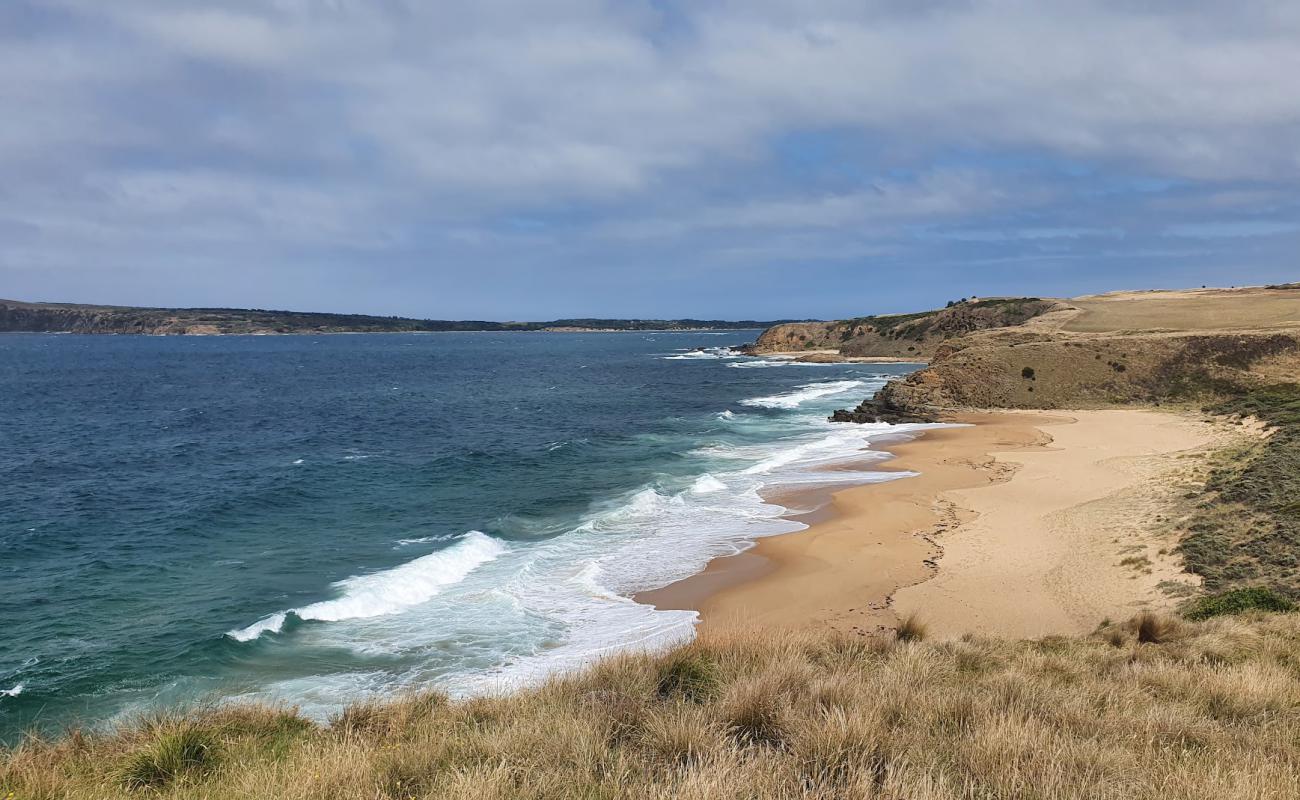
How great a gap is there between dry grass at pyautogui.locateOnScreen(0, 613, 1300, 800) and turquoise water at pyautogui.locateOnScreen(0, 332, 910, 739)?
5.02 metres

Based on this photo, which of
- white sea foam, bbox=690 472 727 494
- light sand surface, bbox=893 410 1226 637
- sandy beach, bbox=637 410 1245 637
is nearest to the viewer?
light sand surface, bbox=893 410 1226 637

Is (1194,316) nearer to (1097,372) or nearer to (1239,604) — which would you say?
(1097,372)

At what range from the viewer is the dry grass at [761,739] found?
494 centimetres

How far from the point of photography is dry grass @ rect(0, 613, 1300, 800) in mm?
4941

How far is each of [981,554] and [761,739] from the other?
46.9 feet

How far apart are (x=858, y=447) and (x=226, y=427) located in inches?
1430

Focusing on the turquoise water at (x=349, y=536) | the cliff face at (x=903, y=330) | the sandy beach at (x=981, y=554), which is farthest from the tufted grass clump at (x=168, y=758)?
the cliff face at (x=903, y=330)

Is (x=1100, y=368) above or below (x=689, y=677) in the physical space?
above

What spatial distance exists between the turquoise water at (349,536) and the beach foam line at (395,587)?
8 cm

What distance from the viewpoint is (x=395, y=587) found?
17484mm

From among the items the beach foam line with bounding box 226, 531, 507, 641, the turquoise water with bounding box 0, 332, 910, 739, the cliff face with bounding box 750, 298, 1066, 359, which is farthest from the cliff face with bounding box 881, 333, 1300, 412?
the cliff face with bounding box 750, 298, 1066, 359

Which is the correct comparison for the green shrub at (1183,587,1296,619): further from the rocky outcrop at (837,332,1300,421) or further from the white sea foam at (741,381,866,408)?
the white sea foam at (741,381,866,408)

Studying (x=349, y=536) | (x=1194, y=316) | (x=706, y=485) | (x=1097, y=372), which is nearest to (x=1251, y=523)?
(x=706, y=485)

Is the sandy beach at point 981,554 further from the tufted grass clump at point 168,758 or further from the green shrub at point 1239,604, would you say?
the tufted grass clump at point 168,758
